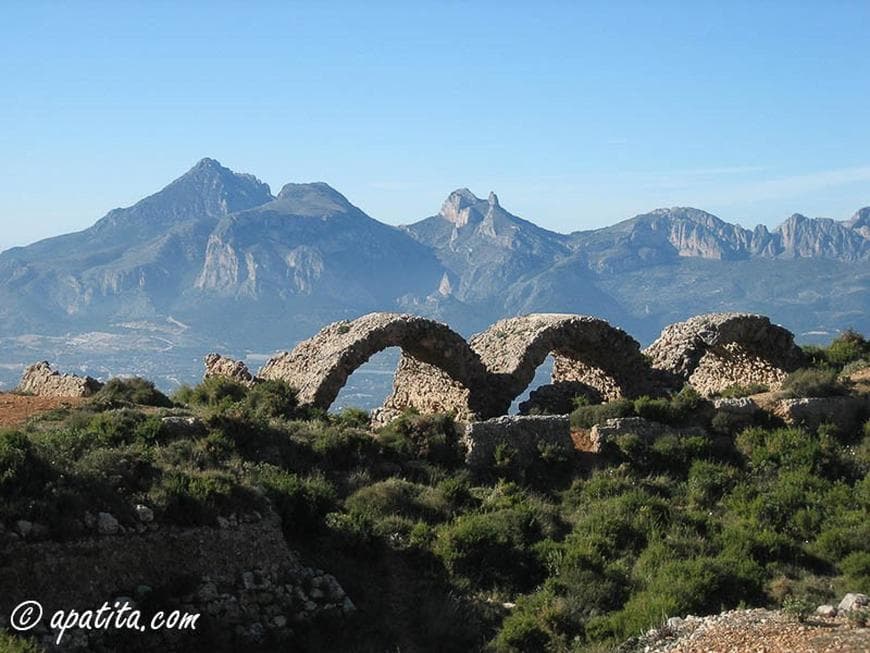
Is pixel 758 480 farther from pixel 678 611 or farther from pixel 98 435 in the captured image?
pixel 98 435

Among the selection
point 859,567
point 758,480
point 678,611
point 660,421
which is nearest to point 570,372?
point 660,421

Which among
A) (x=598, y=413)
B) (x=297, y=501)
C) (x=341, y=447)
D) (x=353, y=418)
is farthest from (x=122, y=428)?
(x=598, y=413)

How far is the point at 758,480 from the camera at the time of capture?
20.4 metres

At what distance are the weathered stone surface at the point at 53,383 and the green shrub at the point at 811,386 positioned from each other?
14.7 m

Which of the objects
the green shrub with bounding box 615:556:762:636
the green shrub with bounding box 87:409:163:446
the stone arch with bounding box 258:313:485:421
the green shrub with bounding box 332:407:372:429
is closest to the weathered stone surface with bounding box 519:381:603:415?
the stone arch with bounding box 258:313:485:421

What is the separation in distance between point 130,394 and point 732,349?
618 inches

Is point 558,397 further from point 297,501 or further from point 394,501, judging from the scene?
point 297,501

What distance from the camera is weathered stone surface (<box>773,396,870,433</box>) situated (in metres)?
22.7

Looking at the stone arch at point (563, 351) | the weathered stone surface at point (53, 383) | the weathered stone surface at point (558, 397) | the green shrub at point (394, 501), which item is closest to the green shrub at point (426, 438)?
the green shrub at point (394, 501)

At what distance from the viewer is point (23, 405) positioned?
67.3 ft

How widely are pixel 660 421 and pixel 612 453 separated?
1.84 m

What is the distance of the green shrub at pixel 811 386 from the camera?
23.6 meters

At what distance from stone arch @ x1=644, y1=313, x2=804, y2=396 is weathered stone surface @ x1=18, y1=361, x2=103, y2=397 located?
537 inches

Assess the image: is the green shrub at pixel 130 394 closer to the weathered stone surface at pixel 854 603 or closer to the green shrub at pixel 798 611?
the green shrub at pixel 798 611
